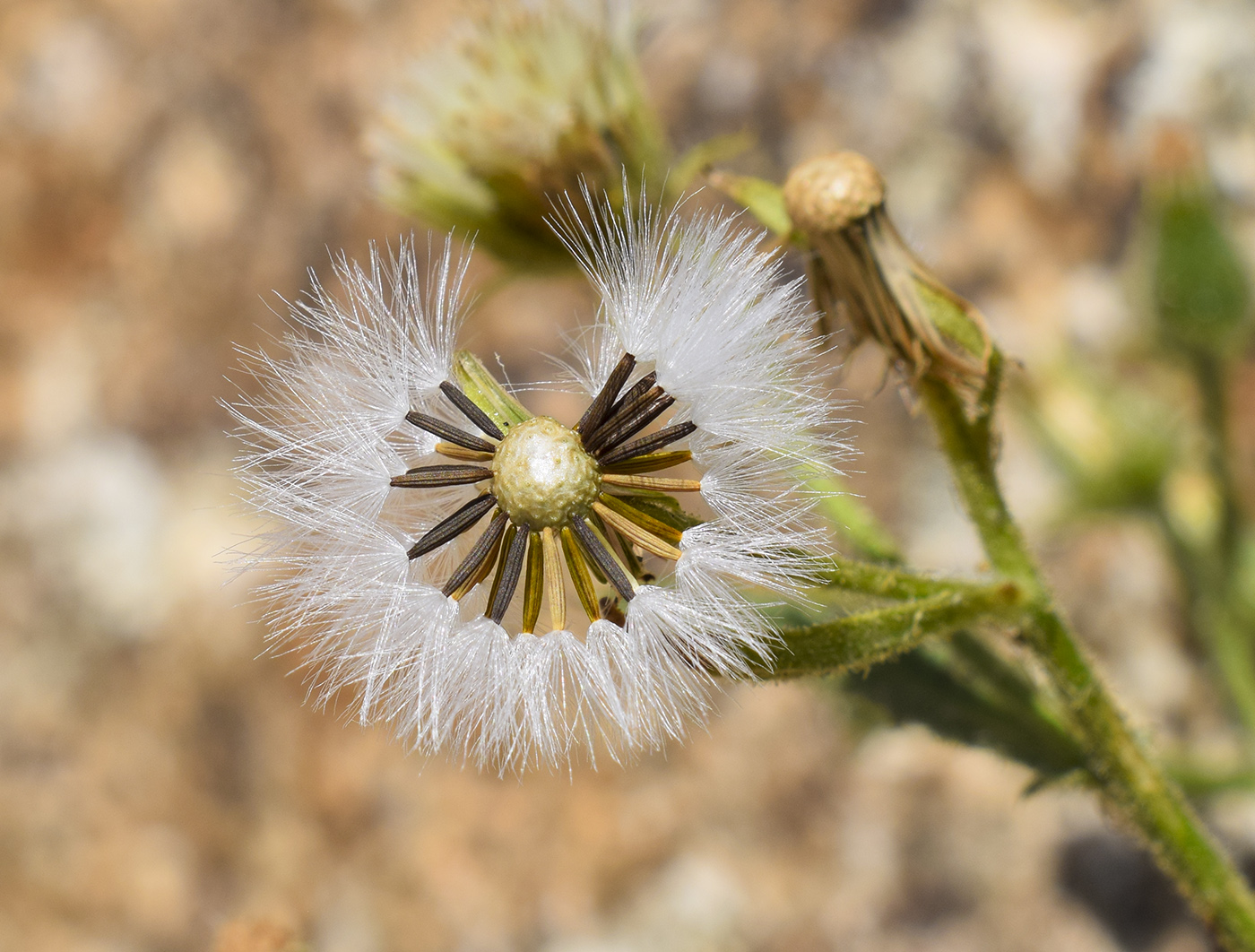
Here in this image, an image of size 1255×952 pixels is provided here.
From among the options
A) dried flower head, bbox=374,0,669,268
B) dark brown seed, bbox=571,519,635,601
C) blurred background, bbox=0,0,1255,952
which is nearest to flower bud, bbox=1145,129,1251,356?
blurred background, bbox=0,0,1255,952

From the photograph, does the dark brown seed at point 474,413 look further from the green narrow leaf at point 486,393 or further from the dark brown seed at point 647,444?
the dark brown seed at point 647,444

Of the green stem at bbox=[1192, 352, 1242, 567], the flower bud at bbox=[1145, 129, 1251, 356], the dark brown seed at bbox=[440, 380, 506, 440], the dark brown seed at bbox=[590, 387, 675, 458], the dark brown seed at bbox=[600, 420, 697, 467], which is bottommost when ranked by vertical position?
the dark brown seed at bbox=[600, 420, 697, 467]

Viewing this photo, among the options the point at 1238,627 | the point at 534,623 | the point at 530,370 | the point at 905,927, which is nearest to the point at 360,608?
the point at 534,623

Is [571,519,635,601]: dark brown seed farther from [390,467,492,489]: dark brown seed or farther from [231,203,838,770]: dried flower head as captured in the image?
[390,467,492,489]: dark brown seed

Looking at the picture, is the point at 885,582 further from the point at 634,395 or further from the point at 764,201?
the point at 764,201

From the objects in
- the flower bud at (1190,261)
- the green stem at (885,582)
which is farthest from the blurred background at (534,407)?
the green stem at (885,582)

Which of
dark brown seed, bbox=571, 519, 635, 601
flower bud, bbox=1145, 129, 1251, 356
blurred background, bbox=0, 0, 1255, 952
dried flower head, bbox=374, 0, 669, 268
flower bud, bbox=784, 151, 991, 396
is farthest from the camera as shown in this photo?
blurred background, bbox=0, 0, 1255, 952

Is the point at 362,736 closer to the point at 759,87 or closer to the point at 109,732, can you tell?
the point at 109,732
